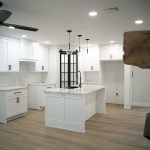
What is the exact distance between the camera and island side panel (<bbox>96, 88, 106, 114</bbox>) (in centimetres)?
581

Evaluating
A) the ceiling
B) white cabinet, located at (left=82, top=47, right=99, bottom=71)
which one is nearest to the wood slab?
the ceiling

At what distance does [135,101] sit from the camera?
705cm

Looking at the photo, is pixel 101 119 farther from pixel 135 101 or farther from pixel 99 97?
pixel 135 101

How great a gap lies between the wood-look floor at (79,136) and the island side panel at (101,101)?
0.63 m

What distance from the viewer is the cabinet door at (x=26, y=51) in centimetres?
593

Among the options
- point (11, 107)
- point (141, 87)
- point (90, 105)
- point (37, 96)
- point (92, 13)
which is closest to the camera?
point (92, 13)

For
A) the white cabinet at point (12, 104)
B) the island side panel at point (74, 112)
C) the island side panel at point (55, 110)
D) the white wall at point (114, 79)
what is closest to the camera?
the island side panel at point (74, 112)

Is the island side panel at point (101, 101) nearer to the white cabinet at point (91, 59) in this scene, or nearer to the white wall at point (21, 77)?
the white cabinet at point (91, 59)

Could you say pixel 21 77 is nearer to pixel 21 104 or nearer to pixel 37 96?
pixel 37 96

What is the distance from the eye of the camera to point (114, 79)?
7.45 metres

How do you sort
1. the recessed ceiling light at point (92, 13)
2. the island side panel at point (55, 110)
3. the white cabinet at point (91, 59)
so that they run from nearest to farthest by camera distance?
1. the recessed ceiling light at point (92, 13)
2. the island side panel at point (55, 110)
3. the white cabinet at point (91, 59)

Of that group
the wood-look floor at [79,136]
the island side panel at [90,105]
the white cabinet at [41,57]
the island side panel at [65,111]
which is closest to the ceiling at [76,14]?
the island side panel at [65,111]

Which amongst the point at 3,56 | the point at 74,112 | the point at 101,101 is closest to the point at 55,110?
the point at 74,112

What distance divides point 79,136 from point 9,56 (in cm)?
337
